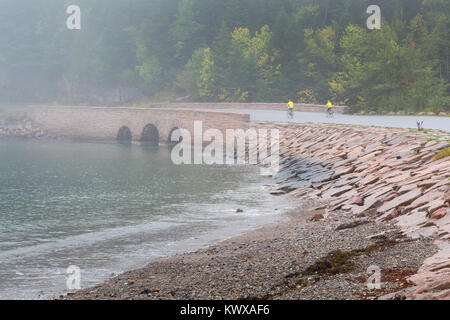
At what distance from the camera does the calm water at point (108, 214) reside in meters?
14.4

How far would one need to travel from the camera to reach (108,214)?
21.8 meters

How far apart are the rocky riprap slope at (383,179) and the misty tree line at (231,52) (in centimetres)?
1610

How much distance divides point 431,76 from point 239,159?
65.1 ft

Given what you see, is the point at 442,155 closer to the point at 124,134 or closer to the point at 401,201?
the point at 401,201

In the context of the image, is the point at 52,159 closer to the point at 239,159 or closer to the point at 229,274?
the point at 239,159

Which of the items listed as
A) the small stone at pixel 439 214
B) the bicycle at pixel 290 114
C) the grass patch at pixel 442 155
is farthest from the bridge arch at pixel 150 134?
the small stone at pixel 439 214

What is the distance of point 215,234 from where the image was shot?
56.8ft

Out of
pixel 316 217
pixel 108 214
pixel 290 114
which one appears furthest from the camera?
pixel 290 114

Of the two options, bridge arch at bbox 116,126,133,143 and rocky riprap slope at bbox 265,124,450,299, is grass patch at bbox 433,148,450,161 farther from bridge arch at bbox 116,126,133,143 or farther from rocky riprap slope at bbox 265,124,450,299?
bridge arch at bbox 116,126,133,143

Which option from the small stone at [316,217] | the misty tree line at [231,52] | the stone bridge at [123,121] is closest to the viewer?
the small stone at [316,217]

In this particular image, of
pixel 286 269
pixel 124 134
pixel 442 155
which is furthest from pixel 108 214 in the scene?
pixel 124 134

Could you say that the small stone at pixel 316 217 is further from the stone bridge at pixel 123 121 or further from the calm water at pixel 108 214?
the stone bridge at pixel 123 121

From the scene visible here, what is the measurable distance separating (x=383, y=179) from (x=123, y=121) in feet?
143

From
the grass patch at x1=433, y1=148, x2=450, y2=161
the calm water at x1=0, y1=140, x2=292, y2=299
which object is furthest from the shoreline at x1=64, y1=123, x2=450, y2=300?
the calm water at x1=0, y1=140, x2=292, y2=299
